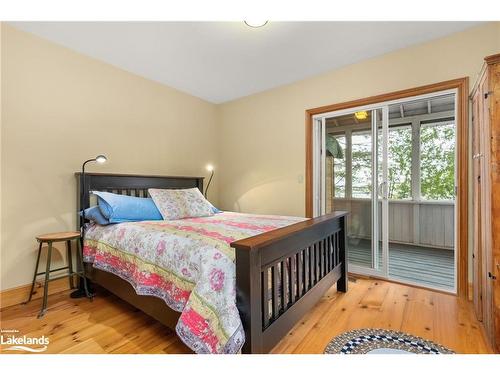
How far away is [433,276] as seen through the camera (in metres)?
2.81

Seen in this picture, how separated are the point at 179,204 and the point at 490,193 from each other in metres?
2.53

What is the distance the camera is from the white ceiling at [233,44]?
213cm

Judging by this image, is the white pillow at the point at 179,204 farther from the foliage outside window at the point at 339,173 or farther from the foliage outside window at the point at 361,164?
the foliage outside window at the point at 361,164

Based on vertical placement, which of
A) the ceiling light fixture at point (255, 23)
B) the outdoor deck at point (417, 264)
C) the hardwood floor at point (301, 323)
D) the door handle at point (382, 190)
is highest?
the ceiling light fixture at point (255, 23)

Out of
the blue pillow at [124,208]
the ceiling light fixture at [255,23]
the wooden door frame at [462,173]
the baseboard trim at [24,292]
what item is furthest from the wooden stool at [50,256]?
the wooden door frame at [462,173]

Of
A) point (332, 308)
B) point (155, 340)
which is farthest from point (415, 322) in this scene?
point (155, 340)

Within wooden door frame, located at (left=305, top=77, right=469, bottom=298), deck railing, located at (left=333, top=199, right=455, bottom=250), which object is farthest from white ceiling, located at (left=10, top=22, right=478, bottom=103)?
deck railing, located at (left=333, top=199, right=455, bottom=250)

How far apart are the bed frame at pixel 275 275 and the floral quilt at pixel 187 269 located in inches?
3.2

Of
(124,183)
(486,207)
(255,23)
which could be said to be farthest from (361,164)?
(124,183)

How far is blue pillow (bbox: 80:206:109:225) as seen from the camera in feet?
7.35

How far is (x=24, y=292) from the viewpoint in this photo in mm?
2166

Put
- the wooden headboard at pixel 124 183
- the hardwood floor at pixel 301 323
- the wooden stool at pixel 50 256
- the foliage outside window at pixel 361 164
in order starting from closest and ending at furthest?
the hardwood floor at pixel 301 323, the wooden stool at pixel 50 256, the wooden headboard at pixel 124 183, the foliage outside window at pixel 361 164

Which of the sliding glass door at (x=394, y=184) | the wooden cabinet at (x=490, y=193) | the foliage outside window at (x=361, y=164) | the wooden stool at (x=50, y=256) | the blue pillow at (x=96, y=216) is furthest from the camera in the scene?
the foliage outside window at (x=361, y=164)

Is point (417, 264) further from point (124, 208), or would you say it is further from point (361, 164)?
point (124, 208)
